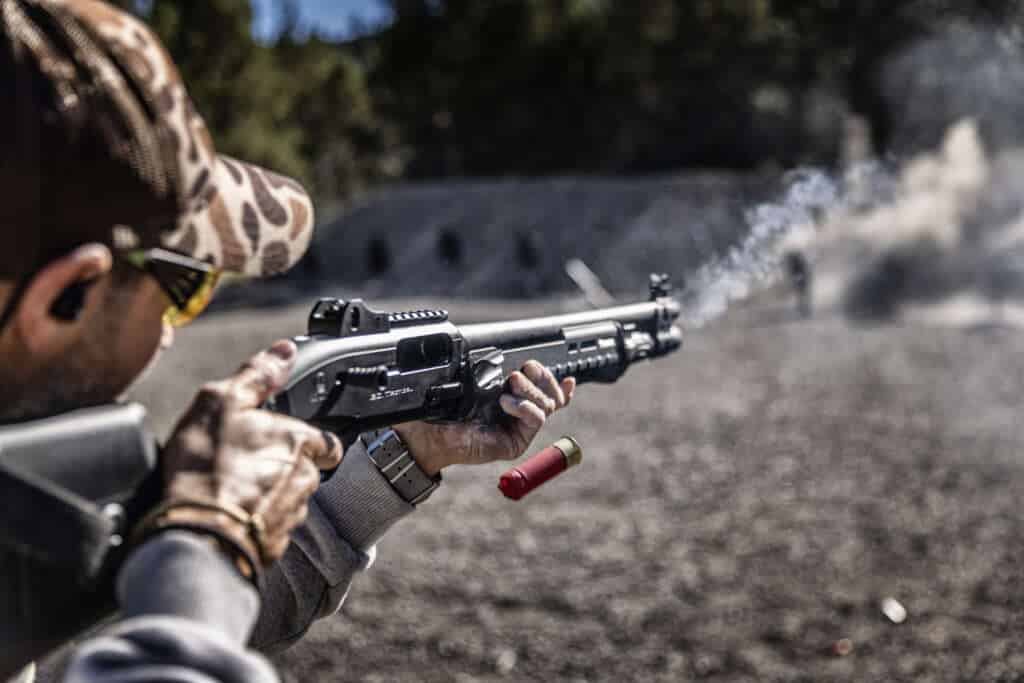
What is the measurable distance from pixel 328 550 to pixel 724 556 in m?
4.82

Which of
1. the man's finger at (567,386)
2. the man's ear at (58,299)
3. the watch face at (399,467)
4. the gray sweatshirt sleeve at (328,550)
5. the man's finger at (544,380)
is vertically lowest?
the gray sweatshirt sleeve at (328,550)

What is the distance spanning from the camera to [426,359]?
244 cm

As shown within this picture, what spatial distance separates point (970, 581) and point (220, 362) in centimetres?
1317

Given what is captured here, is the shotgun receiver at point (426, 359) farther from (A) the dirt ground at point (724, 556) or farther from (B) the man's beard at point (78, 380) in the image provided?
(A) the dirt ground at point (724, 556)

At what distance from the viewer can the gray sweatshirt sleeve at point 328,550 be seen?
100.0 inches

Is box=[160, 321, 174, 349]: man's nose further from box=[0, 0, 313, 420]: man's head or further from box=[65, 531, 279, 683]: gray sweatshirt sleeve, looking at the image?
box=[65, 531, 279, 683]: gray sweatshirt sleeve

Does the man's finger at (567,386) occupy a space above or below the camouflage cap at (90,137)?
below

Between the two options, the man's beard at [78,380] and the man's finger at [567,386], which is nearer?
the man's beard at [78,380]

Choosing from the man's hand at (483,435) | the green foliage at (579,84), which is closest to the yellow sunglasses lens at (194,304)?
the man's hand at (483,435)

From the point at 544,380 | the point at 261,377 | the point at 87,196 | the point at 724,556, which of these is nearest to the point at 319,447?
the point at 261,377

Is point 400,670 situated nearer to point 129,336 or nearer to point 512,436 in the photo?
point 512,436

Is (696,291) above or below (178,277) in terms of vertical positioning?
below

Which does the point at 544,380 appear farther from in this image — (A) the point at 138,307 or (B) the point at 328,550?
(A) the point at 138,307

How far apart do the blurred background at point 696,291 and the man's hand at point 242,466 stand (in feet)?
13.0
